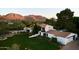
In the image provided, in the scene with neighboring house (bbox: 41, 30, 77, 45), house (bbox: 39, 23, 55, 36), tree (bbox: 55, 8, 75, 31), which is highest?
tree (bbox: 55, 8, 75, 31)

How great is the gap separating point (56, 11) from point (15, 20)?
0.40 metres

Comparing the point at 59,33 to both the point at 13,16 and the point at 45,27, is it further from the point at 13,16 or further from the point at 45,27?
the point at 13,16

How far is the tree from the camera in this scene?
205 centimetres

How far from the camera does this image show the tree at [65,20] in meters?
2.05

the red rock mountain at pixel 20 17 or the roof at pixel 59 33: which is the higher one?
the red rock mountain at pixel 20 17

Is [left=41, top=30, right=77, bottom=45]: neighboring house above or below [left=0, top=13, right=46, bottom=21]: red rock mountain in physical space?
below

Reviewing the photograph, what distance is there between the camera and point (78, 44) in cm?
205

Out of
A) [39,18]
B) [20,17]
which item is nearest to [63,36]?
[39,18]

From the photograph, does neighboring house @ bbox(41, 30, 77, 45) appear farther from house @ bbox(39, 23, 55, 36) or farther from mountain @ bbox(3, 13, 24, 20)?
mountain @ bbox(3, 13, 24, 20)

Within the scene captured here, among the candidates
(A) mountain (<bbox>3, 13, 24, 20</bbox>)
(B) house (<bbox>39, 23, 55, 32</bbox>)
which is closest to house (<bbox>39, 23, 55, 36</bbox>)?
(B) house (<bbox>39, 23, 55, 32</bbox>)

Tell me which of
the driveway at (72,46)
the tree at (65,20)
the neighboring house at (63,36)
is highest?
the tree at (65,20)

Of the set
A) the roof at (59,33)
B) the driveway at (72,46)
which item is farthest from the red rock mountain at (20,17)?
the driveway at (72,46)

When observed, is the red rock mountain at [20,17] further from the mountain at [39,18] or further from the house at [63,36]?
the house at [63,36]
